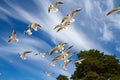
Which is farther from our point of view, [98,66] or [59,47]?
[98,66]

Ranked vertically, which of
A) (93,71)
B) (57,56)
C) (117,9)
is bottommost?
(117,9)

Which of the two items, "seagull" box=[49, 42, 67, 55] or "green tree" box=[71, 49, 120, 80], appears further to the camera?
"green tree" box=[71, 49, 120, 80]

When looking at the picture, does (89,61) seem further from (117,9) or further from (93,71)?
(117,9)

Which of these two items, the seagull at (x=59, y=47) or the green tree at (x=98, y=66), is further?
the green tree at (x=98, y=66)

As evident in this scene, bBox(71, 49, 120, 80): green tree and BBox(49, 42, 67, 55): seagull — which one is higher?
BBox(71, 49, 120, 80): green tree

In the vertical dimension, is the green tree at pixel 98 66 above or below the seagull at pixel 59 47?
above

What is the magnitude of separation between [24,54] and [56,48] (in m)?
3.60

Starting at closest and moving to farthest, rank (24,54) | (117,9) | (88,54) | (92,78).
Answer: (117,9) → (24,54) → (92,78) → (88,54)

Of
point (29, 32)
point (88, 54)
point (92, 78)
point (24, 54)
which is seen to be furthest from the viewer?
point (88, 54)

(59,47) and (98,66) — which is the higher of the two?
(98,66)

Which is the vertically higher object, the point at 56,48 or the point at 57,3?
the point at 57,3

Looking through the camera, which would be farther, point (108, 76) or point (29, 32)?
point (108, 76)

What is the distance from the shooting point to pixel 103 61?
7869cm

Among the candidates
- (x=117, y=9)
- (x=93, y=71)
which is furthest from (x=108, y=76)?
(x=117, y=9)
